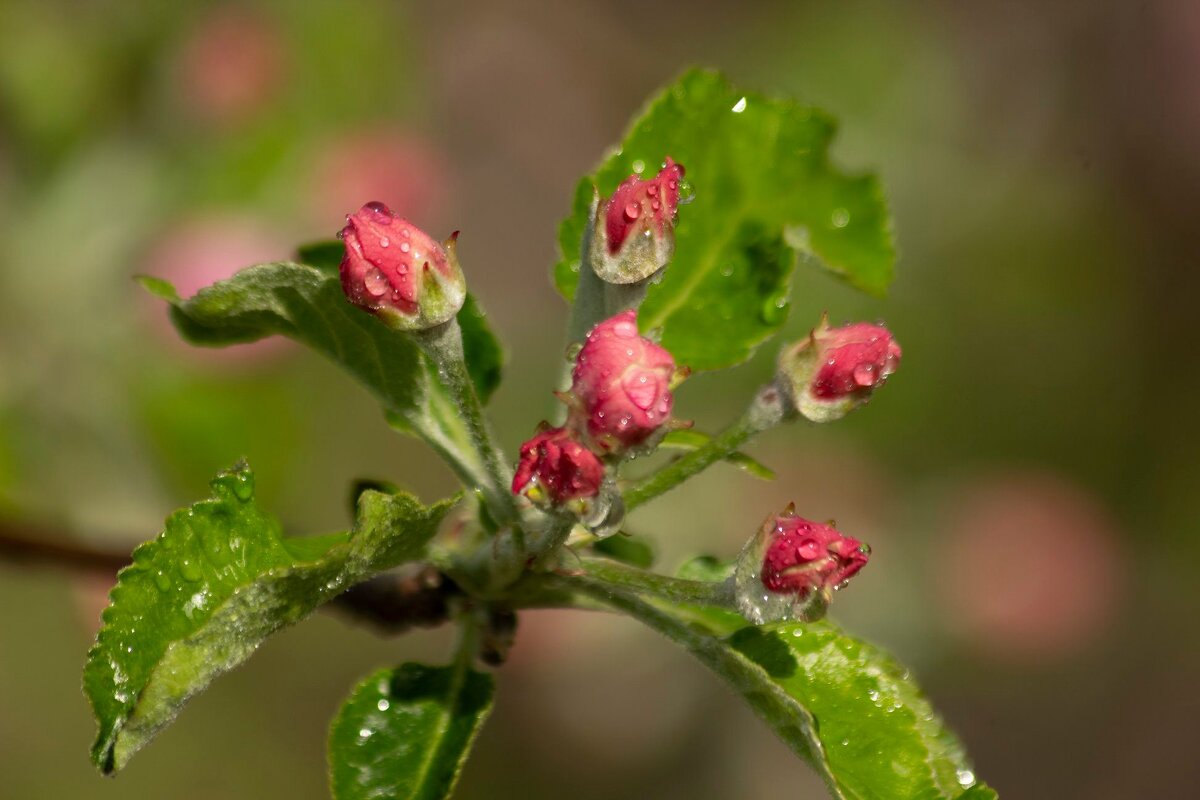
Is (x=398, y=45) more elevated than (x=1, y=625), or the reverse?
(x=398, y=45)

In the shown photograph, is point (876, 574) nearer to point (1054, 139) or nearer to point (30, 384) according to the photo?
point (1054, 139)

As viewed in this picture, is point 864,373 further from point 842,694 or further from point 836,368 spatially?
point 842,694

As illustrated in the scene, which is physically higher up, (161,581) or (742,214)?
(742,214)

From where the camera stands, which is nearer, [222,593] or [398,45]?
[222,593]

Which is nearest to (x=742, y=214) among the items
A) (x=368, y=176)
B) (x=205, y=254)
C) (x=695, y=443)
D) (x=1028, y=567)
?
(x=695, y=443)

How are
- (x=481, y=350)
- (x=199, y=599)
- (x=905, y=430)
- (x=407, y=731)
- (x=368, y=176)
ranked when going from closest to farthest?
(x=199, y=599) → (x=407, y=731) → (x=481, y=350) → (x=368, y=176) → (x=905, y=430)

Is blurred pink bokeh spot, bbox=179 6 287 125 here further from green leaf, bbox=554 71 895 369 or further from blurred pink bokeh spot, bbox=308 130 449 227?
green leaf, bbox=554 71 895 369

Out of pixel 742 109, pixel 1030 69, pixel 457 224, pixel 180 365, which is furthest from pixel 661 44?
pixel 742 109
